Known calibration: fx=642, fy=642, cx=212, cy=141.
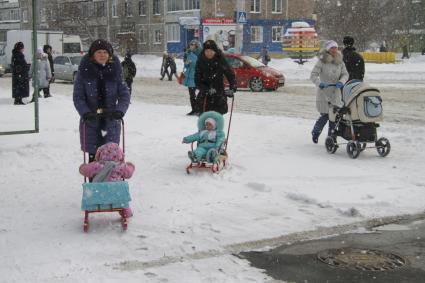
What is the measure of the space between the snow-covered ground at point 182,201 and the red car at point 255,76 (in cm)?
1201

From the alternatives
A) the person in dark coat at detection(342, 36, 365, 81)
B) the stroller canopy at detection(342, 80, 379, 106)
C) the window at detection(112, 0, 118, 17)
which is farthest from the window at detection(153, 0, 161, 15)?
the stroller canopy at detection(342, 80, 379, 106)

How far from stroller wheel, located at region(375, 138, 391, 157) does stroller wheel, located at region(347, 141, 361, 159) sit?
402mm

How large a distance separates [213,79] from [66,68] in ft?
78.3

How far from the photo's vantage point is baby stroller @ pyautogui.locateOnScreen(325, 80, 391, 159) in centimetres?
1030

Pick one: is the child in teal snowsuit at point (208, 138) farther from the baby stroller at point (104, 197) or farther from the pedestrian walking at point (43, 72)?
the pedestrian walking at point (43, 72)

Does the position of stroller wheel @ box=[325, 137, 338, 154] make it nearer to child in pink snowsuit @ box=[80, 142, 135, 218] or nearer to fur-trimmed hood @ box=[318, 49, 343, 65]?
fur-trimmed hood @ box=[318, 49, 343, 65]

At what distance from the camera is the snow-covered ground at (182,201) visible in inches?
210

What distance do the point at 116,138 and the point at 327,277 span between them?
295 cm

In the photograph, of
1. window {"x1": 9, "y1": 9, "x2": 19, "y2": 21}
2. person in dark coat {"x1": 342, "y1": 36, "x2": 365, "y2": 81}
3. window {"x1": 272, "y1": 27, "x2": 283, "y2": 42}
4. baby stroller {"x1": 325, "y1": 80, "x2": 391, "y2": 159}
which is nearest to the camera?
A: baby stroller {"x1": 325, "y1": 80, "x2": 391, "y2": 159}

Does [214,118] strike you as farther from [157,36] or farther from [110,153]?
[157,36]

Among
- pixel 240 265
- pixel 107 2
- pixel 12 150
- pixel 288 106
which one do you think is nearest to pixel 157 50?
pixel 107 2

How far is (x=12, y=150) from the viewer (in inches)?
412

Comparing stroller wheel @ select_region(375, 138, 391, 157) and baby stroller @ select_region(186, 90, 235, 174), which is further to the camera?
stroller wheel @ select_region(375, 138, 391, 157)

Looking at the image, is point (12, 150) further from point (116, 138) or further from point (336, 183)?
point (336, 183)
